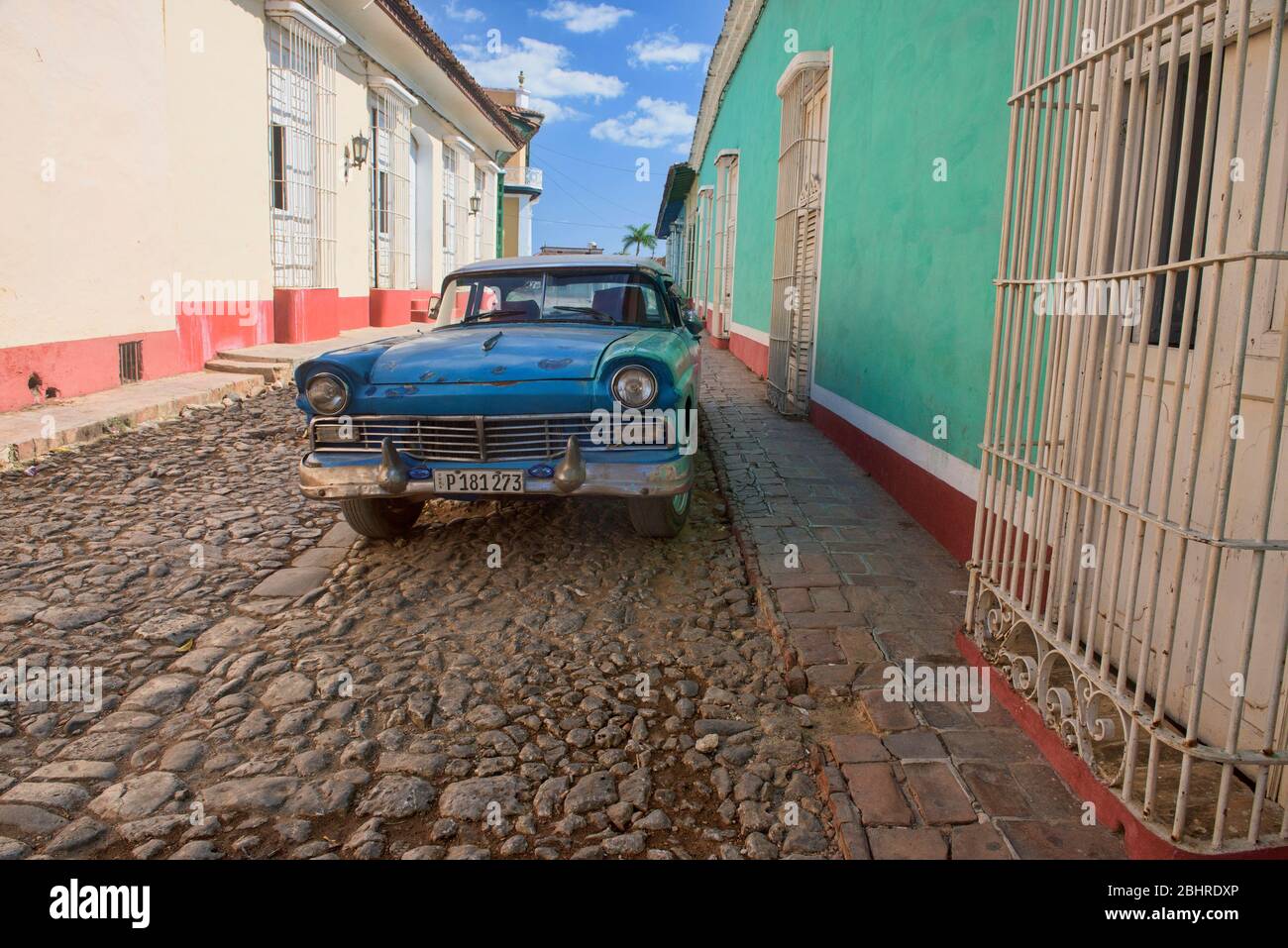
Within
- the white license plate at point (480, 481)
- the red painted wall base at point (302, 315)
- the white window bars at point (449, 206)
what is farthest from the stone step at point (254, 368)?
the white window bars at point (449, 206)

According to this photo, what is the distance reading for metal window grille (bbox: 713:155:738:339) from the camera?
1423 centimetres

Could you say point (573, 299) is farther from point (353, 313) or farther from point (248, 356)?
point (353, 313)

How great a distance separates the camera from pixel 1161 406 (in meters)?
2.37

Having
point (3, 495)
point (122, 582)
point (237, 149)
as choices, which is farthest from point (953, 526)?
point (237, 149)

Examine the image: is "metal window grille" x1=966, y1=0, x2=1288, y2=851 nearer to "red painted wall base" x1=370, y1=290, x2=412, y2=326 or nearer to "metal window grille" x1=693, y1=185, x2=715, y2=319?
"red painted wall base" x1=370, y1=290, x2=412, y2=326

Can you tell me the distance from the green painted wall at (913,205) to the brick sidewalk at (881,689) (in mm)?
609

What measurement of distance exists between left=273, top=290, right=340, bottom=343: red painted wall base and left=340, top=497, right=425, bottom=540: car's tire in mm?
6556

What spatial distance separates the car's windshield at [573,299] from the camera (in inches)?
189

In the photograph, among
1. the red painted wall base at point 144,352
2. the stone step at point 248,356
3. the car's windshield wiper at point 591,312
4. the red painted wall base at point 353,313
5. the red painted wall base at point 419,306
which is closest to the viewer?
the car's windshield wiper at point 591,312

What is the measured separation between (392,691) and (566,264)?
9.46 feet

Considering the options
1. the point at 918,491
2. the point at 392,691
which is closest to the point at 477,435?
the point at 392,691

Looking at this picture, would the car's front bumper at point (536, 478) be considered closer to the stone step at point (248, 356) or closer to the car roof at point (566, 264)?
the car roof at point (566, 264)

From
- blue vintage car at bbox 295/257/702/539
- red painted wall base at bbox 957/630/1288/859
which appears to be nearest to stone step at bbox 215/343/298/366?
blue vintage car at bbox 295/257/702/539
